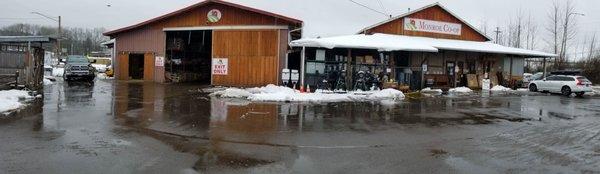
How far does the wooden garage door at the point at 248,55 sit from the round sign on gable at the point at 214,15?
2.50 feet

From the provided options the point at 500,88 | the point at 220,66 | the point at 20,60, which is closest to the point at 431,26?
the point at 500,88

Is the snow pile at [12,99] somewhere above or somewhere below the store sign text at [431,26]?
below

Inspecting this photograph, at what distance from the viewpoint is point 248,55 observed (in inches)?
1176

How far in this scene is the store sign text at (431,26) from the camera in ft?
111

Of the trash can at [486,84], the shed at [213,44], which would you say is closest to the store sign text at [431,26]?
the trash can at [486,84]

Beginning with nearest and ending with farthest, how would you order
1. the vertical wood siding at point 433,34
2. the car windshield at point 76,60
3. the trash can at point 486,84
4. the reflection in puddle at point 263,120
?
1. the reflection in puddle at point 263,120
2. the vertical wood siding at point 433,34
3. the trash can at point 486,84
4. the car windshield at point 76,60

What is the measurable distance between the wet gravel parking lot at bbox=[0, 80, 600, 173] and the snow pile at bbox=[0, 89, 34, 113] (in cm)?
60

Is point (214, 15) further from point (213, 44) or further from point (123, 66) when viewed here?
point (123, 66)

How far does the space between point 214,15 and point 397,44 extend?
1060 centimetres

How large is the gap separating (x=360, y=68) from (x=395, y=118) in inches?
493

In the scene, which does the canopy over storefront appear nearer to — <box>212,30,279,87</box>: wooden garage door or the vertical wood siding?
the vertical wood siding

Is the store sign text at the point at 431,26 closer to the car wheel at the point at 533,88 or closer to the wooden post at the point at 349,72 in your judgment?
the car wheel at the point at 533,88

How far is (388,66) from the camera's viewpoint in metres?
28.2

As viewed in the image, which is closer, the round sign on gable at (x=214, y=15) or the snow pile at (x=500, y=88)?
the round sign on gable at (x=214, y=15)
